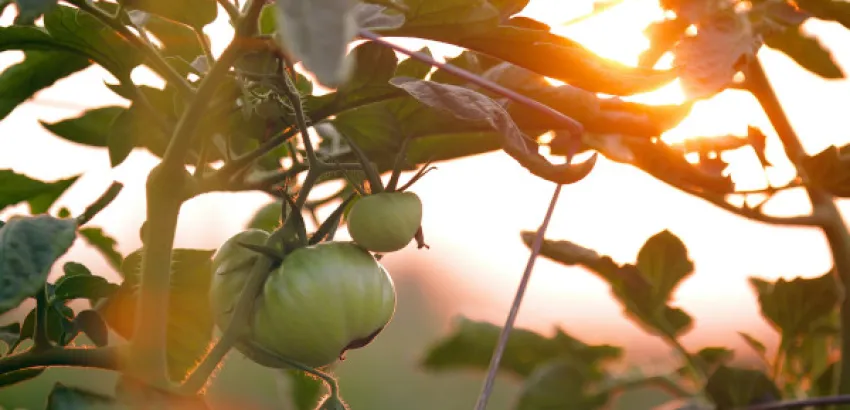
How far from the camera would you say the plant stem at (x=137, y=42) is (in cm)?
34

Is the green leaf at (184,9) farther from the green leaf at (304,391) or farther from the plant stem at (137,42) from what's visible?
the green leaf at (304,391)

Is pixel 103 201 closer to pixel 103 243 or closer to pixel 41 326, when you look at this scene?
pixel 41 326

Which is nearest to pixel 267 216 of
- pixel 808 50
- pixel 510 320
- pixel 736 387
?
pixel 510 320

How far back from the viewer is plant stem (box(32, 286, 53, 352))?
0.33 metres

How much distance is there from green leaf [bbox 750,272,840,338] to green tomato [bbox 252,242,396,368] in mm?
381

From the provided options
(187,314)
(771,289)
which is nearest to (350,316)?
(187,314)

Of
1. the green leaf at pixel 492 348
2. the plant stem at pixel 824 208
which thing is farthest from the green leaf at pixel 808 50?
the green leaf at pixel 492 348

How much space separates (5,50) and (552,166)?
27 cm

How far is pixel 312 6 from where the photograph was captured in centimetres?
17

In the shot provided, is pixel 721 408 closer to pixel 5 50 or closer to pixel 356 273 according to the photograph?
pixel 356 273

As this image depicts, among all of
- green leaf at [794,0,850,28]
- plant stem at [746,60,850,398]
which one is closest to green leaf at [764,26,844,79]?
plant stem at [746,60,850,398]

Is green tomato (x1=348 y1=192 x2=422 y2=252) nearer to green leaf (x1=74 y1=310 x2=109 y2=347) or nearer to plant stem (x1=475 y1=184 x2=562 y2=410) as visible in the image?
plant stem (x1=475 y1=184 x2=562 y2=410)

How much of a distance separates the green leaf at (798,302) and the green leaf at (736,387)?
0.10 meters

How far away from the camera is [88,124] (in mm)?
480
